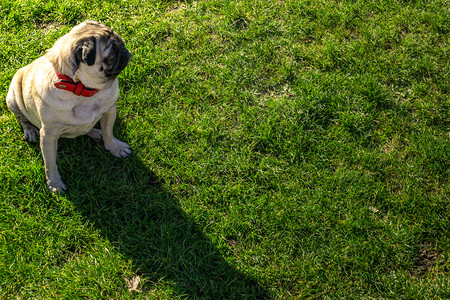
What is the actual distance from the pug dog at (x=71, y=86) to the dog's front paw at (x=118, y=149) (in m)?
0.24

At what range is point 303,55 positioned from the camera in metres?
4.74

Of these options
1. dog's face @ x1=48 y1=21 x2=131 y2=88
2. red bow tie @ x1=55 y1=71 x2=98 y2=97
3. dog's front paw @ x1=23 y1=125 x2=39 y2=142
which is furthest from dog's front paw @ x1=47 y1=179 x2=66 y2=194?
dog's face @ x1=48 y1=21 x2=131 y2=88

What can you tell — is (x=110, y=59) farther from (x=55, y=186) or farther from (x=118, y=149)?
(x=55, y=186)

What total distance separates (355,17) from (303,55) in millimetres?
1054

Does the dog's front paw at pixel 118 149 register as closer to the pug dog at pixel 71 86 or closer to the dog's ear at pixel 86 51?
the pug dog at pixel 71 86

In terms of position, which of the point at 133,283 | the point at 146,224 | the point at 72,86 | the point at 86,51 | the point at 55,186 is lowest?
the point at 133,283

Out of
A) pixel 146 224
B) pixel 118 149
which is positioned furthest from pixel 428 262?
pixel 118 149

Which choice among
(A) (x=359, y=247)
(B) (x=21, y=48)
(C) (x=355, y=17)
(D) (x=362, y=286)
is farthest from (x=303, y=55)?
(B) (x=21, y=48)

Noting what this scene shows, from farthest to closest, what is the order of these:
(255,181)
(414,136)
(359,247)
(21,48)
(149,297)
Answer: (21,48) → (414,136) → (255,181) → (359,247) → (149,297)

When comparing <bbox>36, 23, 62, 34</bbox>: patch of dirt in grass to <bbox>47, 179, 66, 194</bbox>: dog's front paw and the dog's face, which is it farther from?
<bbox>47, 179, 66, 194</bbox>: dog's front paw

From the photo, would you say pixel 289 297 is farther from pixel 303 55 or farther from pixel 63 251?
pixel 303 55

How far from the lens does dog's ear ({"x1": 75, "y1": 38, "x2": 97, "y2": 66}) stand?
2756mm

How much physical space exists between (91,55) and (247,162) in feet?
6.37

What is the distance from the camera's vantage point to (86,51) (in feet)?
9.03
